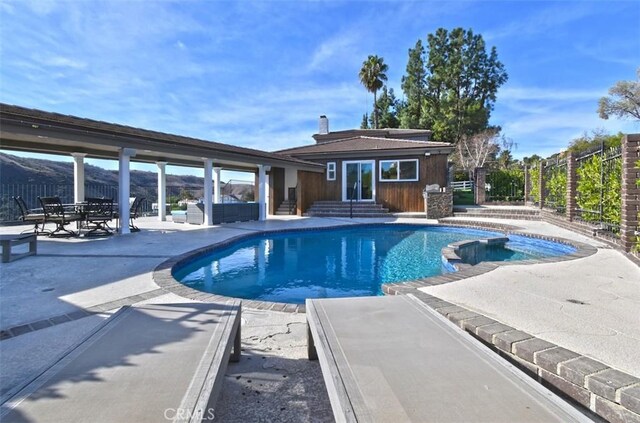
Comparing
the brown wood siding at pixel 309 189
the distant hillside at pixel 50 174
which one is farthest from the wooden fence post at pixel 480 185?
the distant hillside at pixel 50 174

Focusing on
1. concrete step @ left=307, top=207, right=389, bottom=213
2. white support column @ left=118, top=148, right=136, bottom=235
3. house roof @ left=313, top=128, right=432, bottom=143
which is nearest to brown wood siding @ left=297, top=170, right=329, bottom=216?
concrete step @ left=307, top=207, right=389, bottom=213

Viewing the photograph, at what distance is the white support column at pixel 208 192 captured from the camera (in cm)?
1277

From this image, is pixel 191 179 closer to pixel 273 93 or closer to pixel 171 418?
pixel 273 93

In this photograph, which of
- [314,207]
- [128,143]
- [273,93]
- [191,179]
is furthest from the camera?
[191,179]

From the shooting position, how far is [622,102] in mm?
29750

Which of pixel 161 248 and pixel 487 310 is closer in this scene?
pixel 487 310

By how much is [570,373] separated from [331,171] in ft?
55.8

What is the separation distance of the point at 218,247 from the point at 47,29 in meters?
8.62

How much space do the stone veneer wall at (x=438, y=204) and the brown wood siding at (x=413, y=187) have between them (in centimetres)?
200

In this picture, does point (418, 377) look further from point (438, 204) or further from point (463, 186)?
point (463, 186)

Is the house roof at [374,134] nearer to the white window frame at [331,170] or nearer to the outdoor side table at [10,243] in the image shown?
the white window frame at [331,170]

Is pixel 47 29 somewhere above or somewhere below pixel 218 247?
above

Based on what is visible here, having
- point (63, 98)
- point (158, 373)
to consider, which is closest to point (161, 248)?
point (158, 373)

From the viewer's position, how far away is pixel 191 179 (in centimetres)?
3256
